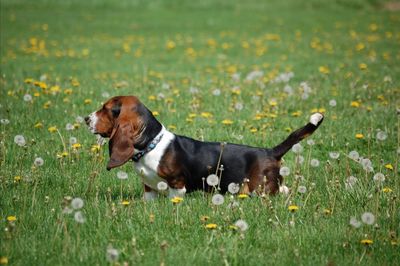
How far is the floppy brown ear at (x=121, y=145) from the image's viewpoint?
5.21m

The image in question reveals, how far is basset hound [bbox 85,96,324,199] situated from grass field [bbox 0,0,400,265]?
0.85 feet

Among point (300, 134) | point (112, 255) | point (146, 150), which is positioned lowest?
point (112, 255)

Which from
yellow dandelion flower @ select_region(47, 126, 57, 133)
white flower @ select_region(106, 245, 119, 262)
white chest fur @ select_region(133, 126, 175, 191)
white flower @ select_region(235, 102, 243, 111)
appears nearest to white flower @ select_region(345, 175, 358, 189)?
white chest fur @ select_region(133, 126, 175, 191)

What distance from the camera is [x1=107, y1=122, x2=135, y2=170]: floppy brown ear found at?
5.21 m

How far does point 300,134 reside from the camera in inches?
215

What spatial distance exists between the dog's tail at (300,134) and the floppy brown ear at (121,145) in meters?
1.39

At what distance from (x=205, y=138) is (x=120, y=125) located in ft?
6.16

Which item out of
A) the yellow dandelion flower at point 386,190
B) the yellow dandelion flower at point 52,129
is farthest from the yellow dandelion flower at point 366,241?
the yellow dandelion flower at point 52,129

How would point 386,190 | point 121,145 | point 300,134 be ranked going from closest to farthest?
1. point 386,190
2. point 121,145
3. point 300,134

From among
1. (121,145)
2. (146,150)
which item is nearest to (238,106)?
(146,150)

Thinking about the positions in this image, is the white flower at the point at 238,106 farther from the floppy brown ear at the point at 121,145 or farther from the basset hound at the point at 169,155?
the floppy brown ear at the point at 121,145

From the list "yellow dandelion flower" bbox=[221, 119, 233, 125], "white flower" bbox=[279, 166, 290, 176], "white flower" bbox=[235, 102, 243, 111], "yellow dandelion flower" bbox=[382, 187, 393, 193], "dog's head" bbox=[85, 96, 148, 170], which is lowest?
"yellow dandelion flower" bbox=[382, 187, 393, 193]

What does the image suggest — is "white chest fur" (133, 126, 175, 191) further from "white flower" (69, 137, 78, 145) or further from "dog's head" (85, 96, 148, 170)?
"white flower" (69, 137, 78, 145)

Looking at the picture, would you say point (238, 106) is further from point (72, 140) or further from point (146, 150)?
point (146, 150)
